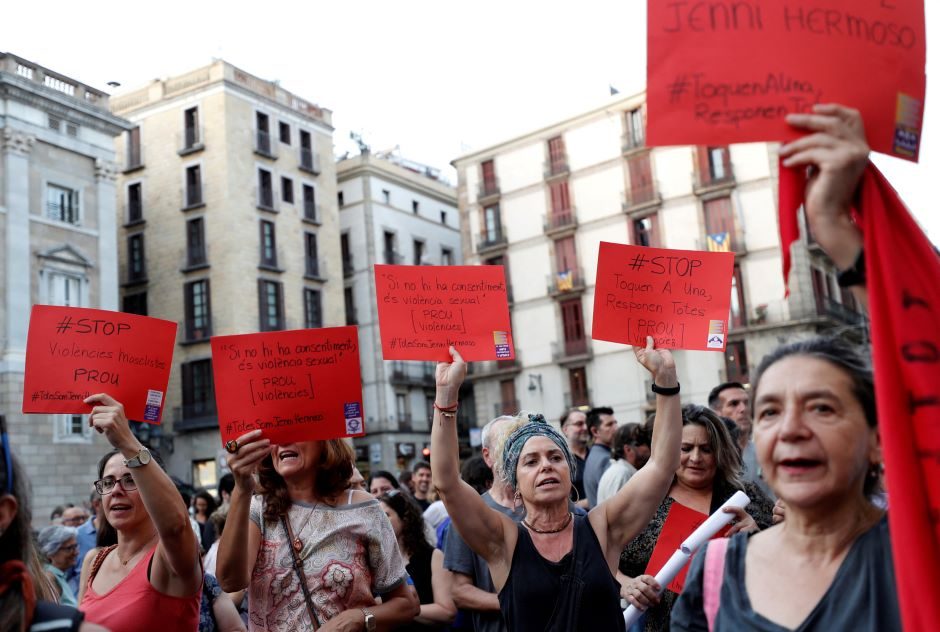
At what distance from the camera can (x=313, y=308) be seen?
115 feet

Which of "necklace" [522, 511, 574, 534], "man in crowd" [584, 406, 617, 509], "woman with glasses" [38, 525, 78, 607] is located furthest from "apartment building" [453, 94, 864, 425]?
"necklace" [522, 511, 574, 534]

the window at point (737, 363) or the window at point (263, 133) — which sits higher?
the window at point (263, 133)

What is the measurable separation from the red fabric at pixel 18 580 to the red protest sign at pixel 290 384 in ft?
4.72

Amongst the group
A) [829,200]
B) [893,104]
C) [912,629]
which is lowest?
[912,629]

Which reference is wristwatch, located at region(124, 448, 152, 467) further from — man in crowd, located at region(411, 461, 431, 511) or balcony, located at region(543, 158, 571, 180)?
balcony, located at region(543, 158, 571, 180)

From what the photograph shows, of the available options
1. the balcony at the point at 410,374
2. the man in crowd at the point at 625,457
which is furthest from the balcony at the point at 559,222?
the man in crowd at the point at 625,457

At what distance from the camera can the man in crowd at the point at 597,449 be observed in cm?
688

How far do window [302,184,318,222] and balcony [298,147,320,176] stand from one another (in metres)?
0.65

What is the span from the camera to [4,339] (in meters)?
24.0

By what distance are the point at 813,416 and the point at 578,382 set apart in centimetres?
3340

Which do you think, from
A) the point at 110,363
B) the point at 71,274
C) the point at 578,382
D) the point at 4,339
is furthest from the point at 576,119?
the point at 110,363

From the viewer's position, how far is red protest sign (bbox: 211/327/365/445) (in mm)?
3598

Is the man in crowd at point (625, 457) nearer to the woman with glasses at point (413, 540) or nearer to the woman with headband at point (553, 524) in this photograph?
the woman with glasses at point (413, 540)

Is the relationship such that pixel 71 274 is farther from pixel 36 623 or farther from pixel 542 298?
pixel 36 623
